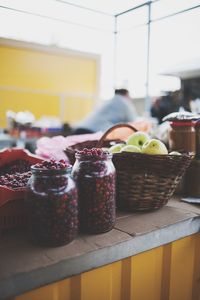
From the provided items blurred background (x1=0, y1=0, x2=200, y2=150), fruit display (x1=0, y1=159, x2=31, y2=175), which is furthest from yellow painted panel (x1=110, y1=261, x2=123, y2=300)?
blurred background (x1=0, y1=0, x2=200, y2=150)

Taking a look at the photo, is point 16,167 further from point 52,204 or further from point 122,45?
point 122,45

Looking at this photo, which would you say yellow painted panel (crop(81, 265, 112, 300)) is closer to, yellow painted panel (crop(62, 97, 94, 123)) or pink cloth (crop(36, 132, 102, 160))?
pink cloth (crop(36, 132, 102, 160))

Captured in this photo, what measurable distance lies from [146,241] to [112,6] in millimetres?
1365

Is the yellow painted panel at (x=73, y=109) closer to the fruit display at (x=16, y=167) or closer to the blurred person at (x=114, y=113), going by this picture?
Answer: the blurred person at (x=114, y=113)

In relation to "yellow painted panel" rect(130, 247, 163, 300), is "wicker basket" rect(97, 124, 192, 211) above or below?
above

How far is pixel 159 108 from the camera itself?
7.39ft

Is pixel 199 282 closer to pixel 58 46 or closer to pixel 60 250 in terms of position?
pixel 60 250

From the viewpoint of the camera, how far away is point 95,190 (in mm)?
722

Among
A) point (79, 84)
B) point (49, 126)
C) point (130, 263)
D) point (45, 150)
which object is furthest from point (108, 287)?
point (79, 84)

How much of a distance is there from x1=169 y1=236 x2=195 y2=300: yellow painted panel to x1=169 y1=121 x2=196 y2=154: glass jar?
319mm

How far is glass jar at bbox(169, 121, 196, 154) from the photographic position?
1.10 metres

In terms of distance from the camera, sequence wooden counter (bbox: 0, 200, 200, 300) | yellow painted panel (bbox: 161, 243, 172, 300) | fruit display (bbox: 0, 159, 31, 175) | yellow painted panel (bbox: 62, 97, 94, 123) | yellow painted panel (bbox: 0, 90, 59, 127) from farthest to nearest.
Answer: yellow painted panel (bbox: 62, 97, 94, 123), yellow painted panel (bbox: 0, 90, 59, 127), fruit display (bbox: 0, 159, 31, 175), yellow painted panel (bbox: 161, 243, 172, 300), wooden counter (bbox: 0, 200, 200, 300)

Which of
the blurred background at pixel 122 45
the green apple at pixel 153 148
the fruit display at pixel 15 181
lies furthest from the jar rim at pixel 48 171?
the blurred background at pixel 122 45

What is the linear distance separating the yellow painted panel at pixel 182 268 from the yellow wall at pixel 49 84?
3.44 meters
